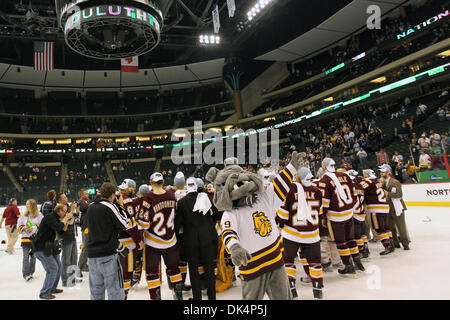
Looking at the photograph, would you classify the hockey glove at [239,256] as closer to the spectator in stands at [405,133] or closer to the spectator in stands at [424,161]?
the spectator in stands at [424,161]

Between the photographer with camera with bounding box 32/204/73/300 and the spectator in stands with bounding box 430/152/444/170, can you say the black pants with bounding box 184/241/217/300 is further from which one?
the spectator in stands with bounding box 430/152/444/170

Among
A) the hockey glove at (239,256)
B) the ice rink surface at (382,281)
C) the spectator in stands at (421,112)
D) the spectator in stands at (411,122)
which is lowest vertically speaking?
the ice rink surface at (382,281)

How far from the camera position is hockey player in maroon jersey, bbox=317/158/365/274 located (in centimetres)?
472

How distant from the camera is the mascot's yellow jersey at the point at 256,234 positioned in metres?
2.59

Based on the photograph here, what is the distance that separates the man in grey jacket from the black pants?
14.7 ft

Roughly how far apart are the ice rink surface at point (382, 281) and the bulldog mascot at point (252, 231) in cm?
176

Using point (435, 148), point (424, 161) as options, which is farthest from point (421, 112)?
point (435, 148)

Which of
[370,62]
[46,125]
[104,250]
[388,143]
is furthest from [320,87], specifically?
[46,125]

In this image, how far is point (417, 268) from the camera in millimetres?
4848

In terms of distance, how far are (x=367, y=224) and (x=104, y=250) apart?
6209 mm

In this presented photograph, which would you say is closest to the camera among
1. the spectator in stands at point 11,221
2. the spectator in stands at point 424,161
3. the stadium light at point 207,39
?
the spectator in stands at point 11,221

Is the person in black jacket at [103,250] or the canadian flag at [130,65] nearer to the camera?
the person in black jacket at [103,250]

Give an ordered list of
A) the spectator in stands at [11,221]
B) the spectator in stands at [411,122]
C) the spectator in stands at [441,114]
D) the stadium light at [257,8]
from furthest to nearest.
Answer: the stadium light at [257,8] → the spectator in stands at [411,122] → the spectator in stands at [441,114] → the spectator in stands at [11,221]

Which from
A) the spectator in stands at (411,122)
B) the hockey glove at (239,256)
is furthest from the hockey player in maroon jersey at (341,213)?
the spectator in stands at (411,122)
